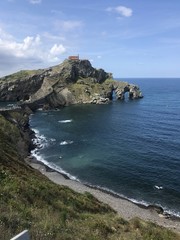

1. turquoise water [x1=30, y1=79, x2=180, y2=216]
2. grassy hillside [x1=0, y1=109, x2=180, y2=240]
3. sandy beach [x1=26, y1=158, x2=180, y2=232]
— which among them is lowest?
sandy beach [x1=26, y1=158, x2=180, y2=232]

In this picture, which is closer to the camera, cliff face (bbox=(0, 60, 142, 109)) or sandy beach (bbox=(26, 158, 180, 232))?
sandy beach (bbox=(26, 158, 180, 232))

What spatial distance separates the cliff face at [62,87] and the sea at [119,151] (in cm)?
2517

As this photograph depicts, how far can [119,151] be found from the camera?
3063 inches

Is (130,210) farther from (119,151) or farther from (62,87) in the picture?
(62,87)

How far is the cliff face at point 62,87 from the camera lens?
6284 inches

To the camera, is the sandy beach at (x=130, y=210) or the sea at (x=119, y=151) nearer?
the sandy beach at (x=130, y=210)

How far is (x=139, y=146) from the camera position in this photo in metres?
81.9

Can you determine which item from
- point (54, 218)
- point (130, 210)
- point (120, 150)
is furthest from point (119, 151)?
point (54, 218)

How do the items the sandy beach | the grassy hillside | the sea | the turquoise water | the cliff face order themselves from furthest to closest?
the cliff face
the turquoise water
the sea
the sandy beach
the grassy hillside

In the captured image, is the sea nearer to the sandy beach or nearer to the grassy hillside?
the sandy beach

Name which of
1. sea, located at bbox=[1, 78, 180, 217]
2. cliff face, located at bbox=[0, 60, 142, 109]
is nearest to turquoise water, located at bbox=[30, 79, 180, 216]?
sea, located at bbox=[1, 78, 180, 217]

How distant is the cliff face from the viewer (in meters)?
160

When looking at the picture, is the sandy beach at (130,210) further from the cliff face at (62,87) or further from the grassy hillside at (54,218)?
the cliff face at (62,87)

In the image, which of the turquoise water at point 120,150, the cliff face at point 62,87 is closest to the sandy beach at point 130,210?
the turquoise water at point 120,150
